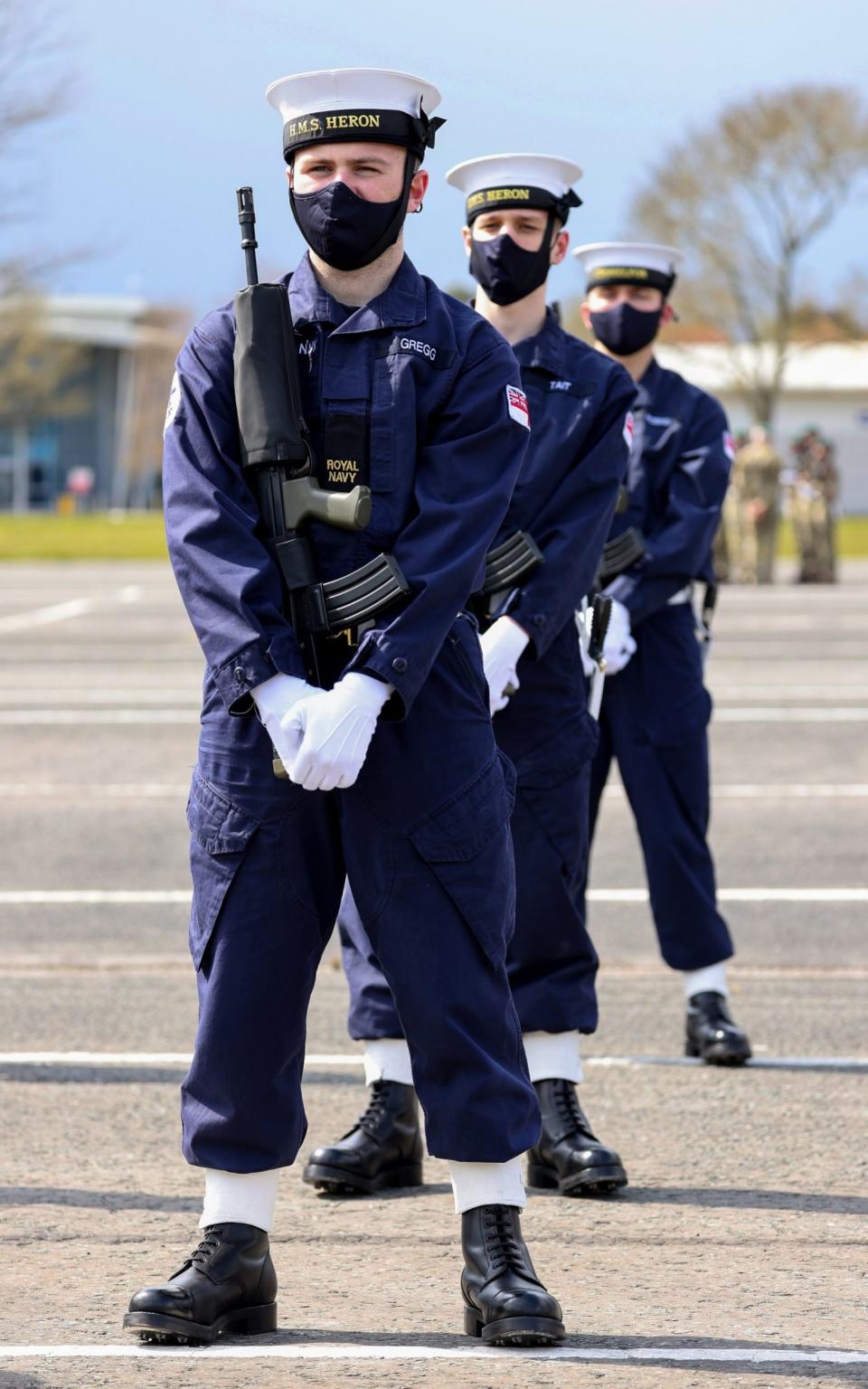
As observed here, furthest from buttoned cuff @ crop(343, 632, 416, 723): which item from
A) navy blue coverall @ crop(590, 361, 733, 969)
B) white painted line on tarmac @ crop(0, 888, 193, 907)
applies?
white painted line on tarmac @ crop(0, 888, 193, 907)

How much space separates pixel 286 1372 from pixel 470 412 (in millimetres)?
1694

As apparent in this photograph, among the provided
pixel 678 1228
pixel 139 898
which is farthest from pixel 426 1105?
pixel 139 898

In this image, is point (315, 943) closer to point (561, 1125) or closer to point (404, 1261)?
point (404, 1261)

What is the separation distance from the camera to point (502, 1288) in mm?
3723

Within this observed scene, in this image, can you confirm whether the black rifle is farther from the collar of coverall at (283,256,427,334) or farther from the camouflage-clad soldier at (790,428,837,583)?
the camouflage-clad soldier at (790,428,837,583)

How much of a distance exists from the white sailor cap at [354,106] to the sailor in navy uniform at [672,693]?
2.26 metres

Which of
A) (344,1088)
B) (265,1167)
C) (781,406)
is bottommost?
(344,1088)

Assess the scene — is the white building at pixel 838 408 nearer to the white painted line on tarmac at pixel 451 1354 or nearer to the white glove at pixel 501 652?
the white glove at pixel 501 652

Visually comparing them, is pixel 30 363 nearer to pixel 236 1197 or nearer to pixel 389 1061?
pixel 389 1061

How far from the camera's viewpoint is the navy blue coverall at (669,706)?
617 centimetres

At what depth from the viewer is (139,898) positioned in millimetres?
8594

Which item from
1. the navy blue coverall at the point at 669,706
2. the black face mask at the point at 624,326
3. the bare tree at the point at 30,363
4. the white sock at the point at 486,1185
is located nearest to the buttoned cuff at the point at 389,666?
the white sock at the point at 486,1185

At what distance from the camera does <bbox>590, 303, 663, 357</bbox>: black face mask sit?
6.39 meters

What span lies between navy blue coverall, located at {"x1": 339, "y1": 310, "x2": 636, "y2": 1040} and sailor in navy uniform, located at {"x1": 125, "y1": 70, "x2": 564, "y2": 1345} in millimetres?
1054
